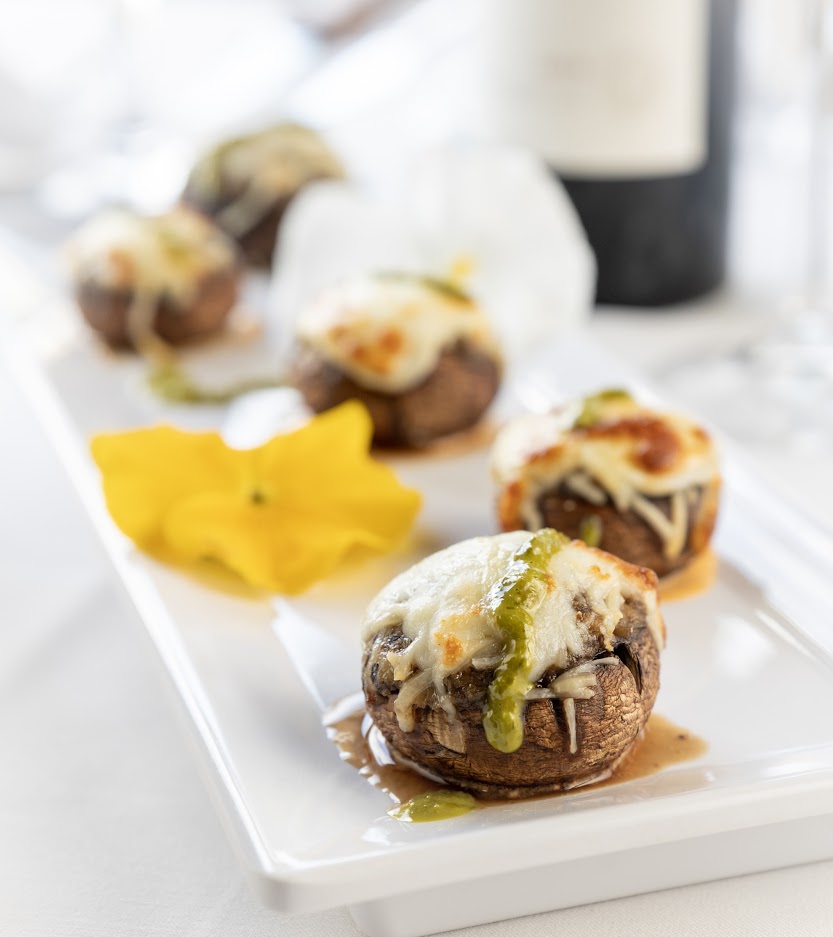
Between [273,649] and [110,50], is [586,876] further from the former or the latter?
[110,50]

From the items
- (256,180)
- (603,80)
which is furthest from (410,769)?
(256,180)

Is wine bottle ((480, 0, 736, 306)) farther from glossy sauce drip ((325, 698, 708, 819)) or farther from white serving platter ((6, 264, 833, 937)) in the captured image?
glossy sauce drip ((325, 698, 708, 819))

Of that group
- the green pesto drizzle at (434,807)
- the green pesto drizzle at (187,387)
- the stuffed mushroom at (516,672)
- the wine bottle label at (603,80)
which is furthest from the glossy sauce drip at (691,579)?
the wine bottle label at (603,80)

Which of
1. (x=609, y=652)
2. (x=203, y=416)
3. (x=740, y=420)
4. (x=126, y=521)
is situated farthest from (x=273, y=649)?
(x=740, y=420)

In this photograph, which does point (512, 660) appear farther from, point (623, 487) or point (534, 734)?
point (623, 487)

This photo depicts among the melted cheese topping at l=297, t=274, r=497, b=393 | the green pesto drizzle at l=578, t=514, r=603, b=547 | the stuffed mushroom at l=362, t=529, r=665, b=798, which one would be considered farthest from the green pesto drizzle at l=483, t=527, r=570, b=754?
the melted cheese topping at l=297, t=274, r=497, b=393
